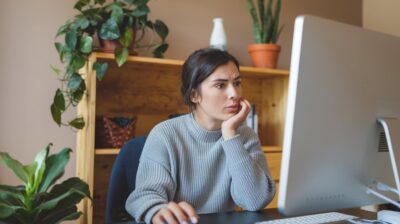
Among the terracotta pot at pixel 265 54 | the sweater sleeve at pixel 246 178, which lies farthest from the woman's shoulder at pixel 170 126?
the terracotta pot at pixel 265 54

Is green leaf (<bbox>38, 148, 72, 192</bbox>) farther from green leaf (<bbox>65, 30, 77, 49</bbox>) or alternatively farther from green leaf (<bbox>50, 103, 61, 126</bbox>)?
green leaf (<bbox>65, 30, 77, 49</bbox>)

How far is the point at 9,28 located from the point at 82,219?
3.34 feet

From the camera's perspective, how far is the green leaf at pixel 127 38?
1.82 meters

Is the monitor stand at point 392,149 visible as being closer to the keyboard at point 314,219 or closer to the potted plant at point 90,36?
the keyboard at point 314,219

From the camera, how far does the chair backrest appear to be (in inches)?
48.5

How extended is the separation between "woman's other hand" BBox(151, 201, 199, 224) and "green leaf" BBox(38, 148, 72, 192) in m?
0.70

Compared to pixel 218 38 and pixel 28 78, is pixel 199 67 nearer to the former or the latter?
pixel 218 38

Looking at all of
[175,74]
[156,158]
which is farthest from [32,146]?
[156,158]

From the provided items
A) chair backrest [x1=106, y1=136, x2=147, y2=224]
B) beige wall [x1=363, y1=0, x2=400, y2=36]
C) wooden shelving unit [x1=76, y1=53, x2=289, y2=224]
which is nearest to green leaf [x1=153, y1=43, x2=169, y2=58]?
wooden shelving unit [x1=76, y1=53, x2=289, y2=224]

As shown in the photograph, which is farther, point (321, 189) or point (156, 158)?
point (156, 158)

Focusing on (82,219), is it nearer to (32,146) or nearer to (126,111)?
(32,146)

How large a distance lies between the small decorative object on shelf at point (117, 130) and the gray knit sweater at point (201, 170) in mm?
662

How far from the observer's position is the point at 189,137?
1276 mm

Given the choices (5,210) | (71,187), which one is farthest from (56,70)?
(5,210)
